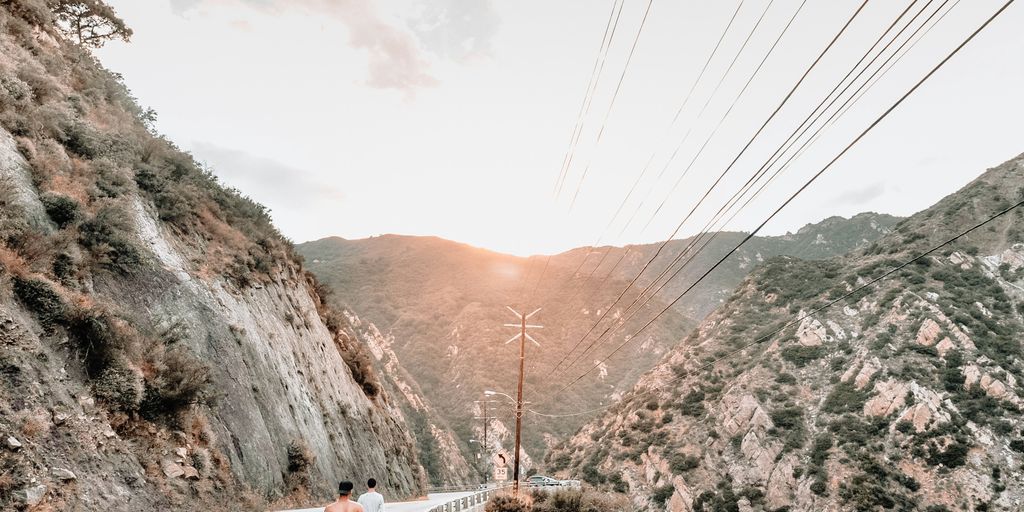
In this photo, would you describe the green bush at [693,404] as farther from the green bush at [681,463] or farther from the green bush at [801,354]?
the green bush at [801,354]

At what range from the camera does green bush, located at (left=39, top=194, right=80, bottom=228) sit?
12.9 m

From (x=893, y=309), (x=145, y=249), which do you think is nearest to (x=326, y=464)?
(x=145, y=249)

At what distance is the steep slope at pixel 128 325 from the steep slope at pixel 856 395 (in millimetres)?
36830

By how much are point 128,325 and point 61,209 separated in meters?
3.43

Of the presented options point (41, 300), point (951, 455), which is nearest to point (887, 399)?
point (951, 455)

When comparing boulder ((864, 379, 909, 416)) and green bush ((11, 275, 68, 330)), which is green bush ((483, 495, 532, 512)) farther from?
boulder ((864, 379, 909, 416))

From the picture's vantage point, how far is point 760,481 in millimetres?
47062

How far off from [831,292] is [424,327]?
84244mm

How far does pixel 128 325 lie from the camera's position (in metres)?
12.8

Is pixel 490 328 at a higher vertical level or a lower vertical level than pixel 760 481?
higher

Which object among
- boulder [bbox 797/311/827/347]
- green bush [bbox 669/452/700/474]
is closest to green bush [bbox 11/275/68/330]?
green bush [bbox 669/452/700/474]

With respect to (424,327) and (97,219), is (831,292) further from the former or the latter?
(424,327)

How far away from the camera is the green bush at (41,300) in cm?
1011

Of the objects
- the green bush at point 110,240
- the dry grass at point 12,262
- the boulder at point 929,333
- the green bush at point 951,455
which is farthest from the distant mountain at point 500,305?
the dry grass at point 12,262
